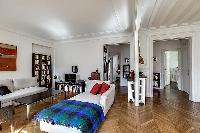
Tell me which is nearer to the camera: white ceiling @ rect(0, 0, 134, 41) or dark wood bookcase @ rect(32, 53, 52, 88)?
white ceiling @ rect(0, 0, 134, 41)

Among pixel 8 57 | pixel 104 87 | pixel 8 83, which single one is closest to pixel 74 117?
pixel 104 87

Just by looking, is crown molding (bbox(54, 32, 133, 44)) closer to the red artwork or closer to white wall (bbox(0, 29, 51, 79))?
white wall (bbox(0, 29, 51, 79))

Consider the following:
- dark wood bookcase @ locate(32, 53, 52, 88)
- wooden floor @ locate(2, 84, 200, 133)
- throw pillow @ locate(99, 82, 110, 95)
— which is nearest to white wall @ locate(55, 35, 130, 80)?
dark wood bookcase @ locate(32, 53, 52, 88)

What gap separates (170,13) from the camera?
394cm

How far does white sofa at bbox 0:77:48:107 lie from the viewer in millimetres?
3962

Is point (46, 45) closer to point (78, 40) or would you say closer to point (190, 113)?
point (78, 40)

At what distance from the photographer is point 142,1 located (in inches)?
126

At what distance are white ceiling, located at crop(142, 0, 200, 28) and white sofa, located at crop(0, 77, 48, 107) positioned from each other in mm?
4274

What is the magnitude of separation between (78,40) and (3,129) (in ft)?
16.5

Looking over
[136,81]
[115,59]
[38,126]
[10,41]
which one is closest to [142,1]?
[136,81]

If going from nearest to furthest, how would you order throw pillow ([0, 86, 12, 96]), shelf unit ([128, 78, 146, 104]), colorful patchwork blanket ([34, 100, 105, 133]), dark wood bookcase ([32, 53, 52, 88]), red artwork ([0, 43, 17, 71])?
1. colorful patchwork blanket ([34, 100, 105, 133])
2. throw pillow ([0, 86, 12, 96])
3. shelf unit ([128, 78, 146, 104])
4. red artwork ([0, 43, 17, 71])
5. dark wood bookcase ([32, 53, 52, 88])

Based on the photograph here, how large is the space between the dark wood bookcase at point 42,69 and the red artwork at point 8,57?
0.95m

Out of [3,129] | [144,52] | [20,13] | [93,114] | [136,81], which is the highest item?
[20,13]

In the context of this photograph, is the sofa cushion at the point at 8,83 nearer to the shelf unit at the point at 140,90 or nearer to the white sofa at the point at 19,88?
the white sofa at the point at 19,88
